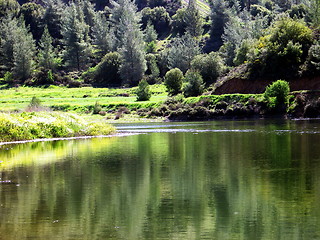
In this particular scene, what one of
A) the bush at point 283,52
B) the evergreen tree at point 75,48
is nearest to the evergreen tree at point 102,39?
the evergreen tree at point 75,48

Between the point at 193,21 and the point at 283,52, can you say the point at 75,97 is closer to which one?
the point at 283,52

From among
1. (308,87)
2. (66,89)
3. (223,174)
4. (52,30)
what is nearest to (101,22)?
(52,30)

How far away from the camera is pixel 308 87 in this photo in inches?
3322

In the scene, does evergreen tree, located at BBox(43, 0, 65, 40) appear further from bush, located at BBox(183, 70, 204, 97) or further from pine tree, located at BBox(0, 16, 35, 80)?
bush, located at BBox(183, 70, 204, 97)

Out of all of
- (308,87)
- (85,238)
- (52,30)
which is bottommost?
(85,238)

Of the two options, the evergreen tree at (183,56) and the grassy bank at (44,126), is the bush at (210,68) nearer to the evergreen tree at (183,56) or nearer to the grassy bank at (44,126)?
the evergreen tree at (183,56)

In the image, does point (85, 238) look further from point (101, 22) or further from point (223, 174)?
point (101, 22)

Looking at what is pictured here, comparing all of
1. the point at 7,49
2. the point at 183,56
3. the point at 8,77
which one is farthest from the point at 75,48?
the point at 183,56

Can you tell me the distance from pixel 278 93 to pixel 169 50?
77658 millimetres

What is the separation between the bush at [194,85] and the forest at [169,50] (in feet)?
0.64

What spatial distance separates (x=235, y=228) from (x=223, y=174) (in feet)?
35.2

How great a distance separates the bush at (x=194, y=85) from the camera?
98312mm

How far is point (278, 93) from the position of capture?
81.9 metres

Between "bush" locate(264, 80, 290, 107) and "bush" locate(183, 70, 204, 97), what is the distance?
61.0 feet
